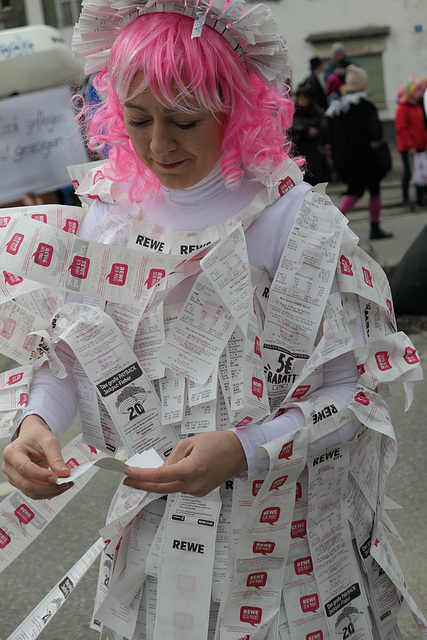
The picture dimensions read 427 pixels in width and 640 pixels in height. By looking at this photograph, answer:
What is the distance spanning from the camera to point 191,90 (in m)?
1.61

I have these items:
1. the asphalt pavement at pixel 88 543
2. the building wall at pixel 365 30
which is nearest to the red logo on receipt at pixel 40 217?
the asphalt pavement at pixel 88 543

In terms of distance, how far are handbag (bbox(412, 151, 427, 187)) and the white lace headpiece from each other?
9498 mm

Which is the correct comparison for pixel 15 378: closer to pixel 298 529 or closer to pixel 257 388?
pixel 257 388

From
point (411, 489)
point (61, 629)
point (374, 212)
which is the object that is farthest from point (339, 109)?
point (61, 629)

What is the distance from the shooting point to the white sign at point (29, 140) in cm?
673

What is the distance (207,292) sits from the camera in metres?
1.72

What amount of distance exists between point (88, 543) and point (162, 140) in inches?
95.9

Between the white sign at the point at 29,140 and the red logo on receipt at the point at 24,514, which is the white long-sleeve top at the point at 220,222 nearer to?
the red logo on receipt at the point at 24,514

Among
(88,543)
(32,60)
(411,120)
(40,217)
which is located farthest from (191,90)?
(411,120)

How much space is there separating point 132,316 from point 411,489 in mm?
2455

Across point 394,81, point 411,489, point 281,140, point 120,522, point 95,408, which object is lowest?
point 394,81

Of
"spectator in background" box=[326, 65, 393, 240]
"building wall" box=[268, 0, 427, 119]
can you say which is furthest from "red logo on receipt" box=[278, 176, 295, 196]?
"building wall" box=[268, 0, 427, 119]

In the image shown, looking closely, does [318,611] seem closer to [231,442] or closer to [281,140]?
[231,442]

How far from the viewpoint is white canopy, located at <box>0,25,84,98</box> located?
22.1ft
